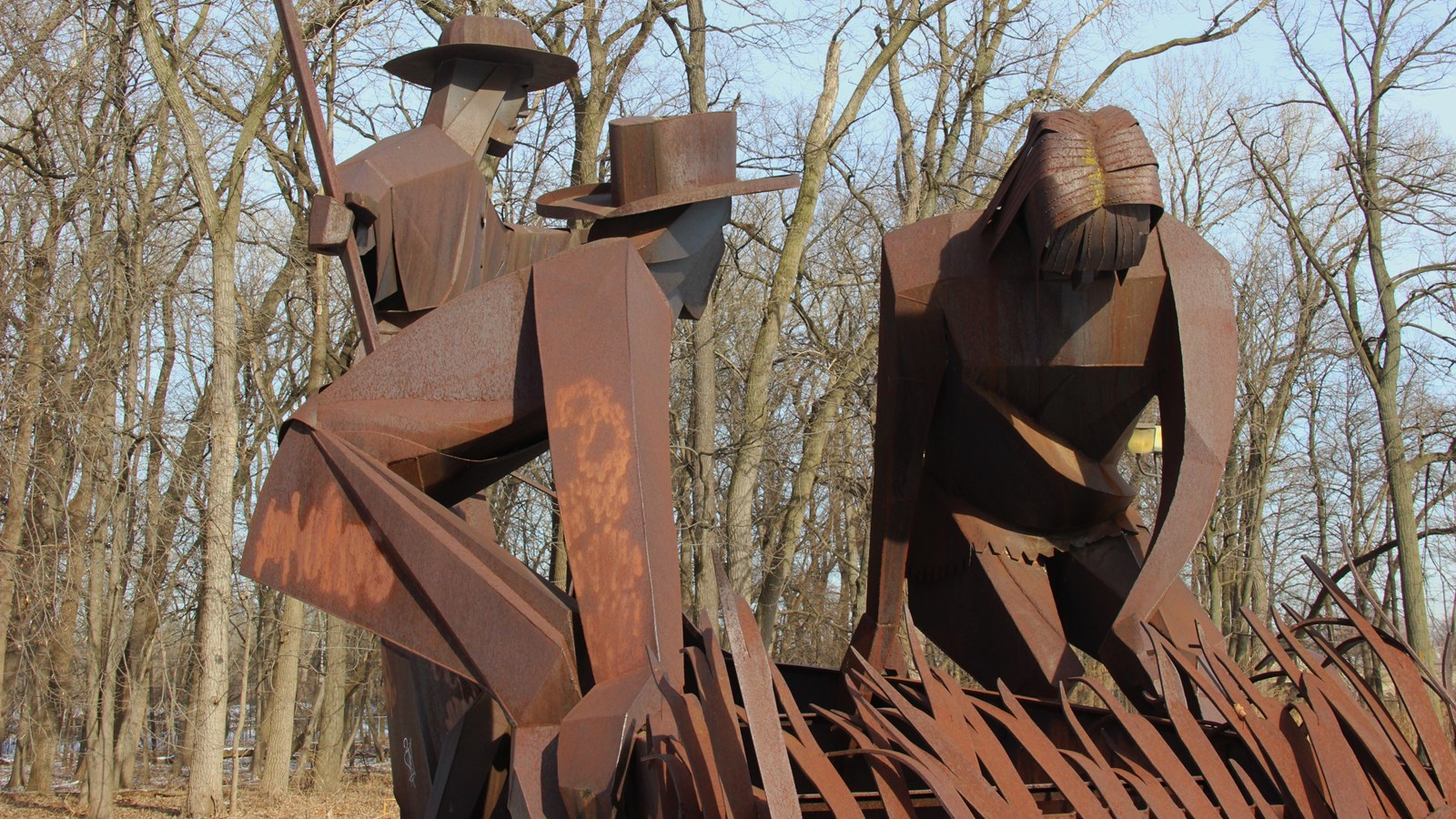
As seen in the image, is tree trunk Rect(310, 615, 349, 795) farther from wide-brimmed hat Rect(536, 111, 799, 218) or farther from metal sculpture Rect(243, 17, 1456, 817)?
wide-brimmed hat Rect(536, 111, 799, 218)

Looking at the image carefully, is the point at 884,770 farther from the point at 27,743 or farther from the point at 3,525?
the point at 27,743

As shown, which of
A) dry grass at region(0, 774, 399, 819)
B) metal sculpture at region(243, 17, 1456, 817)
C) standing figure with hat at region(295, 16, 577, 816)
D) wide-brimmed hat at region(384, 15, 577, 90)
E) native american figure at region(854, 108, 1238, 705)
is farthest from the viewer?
dry grass at region(0, 774, 399, 819)

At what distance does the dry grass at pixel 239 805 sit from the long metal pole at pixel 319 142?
28.2ft

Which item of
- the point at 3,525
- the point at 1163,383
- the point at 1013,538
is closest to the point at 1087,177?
the point at 1163,383

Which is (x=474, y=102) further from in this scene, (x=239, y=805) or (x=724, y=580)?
(x=239, y=805)

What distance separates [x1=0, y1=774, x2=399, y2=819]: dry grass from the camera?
39.9 ft

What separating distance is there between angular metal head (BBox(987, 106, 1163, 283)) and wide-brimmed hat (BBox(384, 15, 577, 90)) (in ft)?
5.29

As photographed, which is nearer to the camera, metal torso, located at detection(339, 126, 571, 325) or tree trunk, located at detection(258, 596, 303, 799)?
metal torso, located at detection(339, 126, 571, 325)

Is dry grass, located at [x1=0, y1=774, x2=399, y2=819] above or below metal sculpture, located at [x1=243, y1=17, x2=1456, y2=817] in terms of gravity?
below

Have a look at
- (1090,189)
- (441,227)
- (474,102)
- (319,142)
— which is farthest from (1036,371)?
(319,142)

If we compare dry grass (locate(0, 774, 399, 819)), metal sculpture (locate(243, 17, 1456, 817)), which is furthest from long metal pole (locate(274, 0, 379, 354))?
dry grass (locate(0, 774, 399, 819))

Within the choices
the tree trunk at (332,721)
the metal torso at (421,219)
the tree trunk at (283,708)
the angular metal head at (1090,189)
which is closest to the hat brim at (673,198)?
the metal torso at (421,219)

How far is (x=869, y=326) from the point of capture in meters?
13.6

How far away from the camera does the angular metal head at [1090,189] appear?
3.80 m
